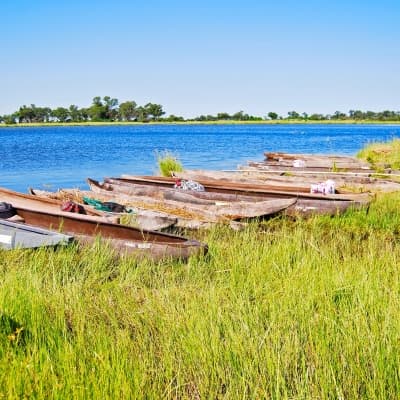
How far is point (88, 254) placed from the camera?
227 inches

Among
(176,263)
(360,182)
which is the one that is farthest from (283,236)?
(360,182)

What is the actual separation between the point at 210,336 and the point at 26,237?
3.79 m

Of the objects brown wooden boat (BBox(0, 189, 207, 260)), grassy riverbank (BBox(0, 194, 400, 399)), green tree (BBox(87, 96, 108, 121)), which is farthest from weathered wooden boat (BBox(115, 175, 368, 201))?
green tree (BBox(87, 96, 108, 121))

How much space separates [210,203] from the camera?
32.3ft

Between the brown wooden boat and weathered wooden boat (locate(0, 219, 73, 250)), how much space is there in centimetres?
41

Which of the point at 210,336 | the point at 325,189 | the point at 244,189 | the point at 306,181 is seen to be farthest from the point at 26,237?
the point at 306,181

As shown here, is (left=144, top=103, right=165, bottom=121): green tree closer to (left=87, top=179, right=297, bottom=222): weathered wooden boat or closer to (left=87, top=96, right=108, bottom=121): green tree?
(left=87, top=96, right=108, bottom=121): green tree

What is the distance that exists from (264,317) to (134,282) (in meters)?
1.65

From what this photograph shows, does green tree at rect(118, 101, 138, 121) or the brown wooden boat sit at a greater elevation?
green tree at rect(118, 101, 138, 121)

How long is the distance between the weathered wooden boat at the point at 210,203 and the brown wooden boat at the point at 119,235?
2.04 metres

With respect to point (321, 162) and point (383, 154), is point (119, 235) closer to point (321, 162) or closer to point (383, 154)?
point (321, 162)

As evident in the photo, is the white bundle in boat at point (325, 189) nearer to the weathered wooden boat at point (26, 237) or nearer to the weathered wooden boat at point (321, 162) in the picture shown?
the weathered wooden boat at point (321, 162)

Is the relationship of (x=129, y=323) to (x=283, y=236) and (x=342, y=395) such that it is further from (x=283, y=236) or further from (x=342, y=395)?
(x=283, y=236)

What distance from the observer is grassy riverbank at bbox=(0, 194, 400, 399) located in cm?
280
